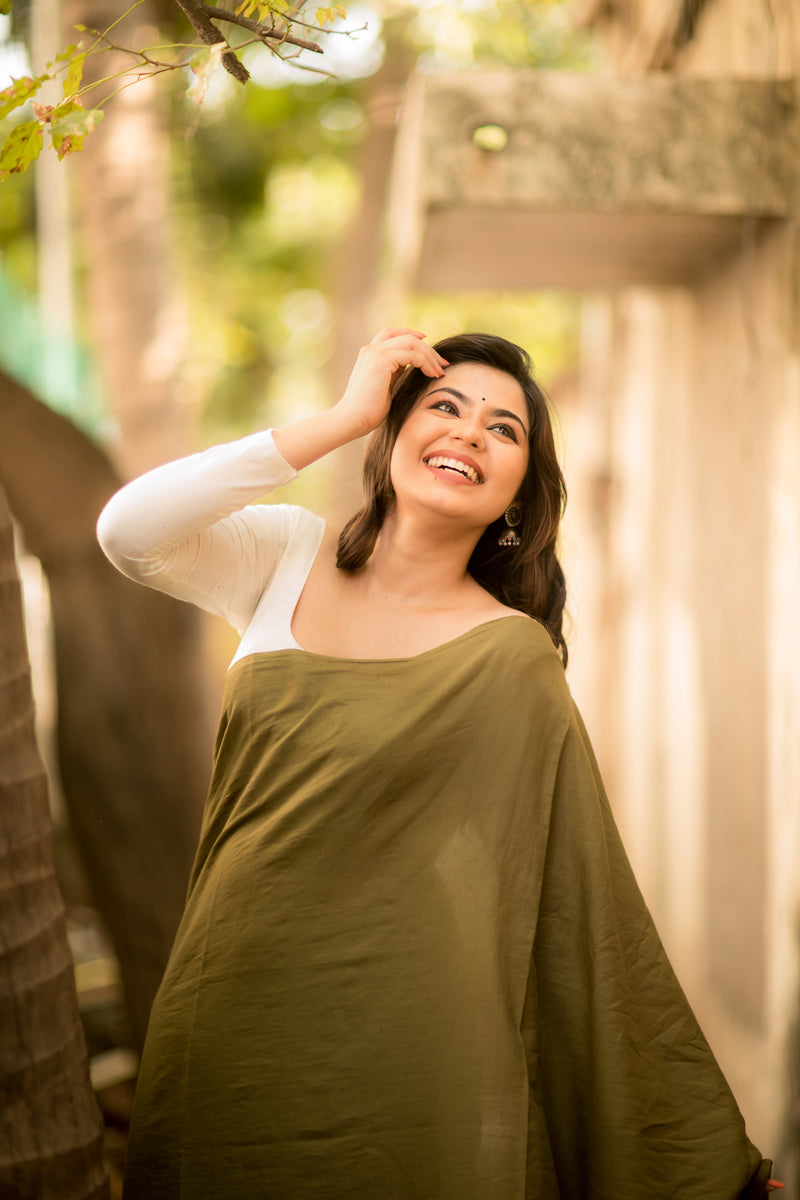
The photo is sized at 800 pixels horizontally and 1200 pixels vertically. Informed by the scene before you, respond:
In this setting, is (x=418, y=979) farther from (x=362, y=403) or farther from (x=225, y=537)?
(x=362, y=403)

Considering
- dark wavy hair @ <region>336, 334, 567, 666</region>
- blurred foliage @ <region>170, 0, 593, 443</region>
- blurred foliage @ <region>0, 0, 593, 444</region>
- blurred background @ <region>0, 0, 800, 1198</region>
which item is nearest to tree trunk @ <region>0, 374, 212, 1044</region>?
blurred background @ <region>0, 0, 800, 1198</region>

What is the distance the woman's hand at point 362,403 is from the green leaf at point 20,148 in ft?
2.01

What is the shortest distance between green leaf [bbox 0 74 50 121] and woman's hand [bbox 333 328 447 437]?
2.30ft

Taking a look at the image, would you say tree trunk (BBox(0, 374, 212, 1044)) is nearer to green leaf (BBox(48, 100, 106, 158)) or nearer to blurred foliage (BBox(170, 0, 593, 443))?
green leaf (BBox(48, 100, 106, 158))

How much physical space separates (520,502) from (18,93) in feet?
4.08

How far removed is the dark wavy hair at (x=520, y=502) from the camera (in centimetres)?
229

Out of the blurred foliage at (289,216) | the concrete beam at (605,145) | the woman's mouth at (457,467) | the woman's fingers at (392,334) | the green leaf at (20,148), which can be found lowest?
the woman's mouth at (457,467)

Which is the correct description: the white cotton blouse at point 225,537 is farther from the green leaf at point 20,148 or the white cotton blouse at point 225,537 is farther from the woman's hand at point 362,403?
the green leaf at point 20,148

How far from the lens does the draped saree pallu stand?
1984 mm

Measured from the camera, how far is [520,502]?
2416 mm

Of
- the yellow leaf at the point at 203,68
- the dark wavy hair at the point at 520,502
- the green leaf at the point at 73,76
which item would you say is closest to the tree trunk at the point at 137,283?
the dark wavy hair at the point at 520,502

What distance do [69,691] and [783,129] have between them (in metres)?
3.51

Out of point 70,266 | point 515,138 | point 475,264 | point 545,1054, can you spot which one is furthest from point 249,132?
point 545,1054

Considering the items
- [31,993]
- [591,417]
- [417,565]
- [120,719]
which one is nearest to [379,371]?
[417,565]
